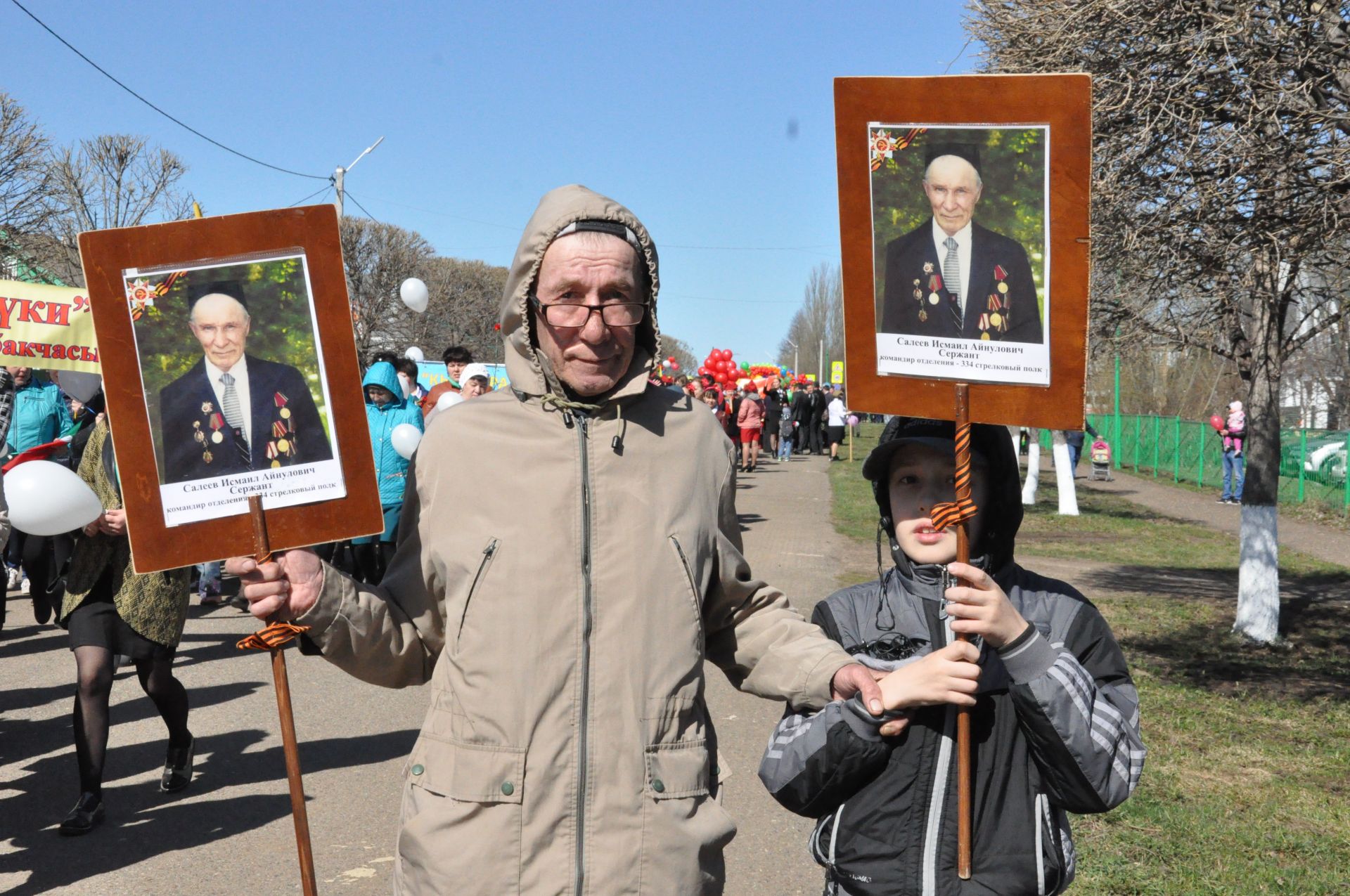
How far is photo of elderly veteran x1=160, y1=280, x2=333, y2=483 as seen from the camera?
99.8 inches

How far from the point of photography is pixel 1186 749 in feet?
20.9

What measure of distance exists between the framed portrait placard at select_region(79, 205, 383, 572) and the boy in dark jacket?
109 centimetres

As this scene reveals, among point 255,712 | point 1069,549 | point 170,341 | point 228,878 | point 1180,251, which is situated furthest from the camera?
point 1069,549

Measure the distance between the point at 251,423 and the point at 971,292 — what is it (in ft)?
5.03

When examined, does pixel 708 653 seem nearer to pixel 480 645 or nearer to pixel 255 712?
pixel 480 645

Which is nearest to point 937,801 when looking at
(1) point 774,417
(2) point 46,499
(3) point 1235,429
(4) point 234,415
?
(4) point 234,415

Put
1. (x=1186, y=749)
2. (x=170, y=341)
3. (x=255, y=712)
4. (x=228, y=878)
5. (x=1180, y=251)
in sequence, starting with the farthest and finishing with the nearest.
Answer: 1. (x=255, y=712)
2. (x=1180, y=251)
3. (x=1186, y=749)
4. (x=228, y=878)
5. (x=170, y=341)

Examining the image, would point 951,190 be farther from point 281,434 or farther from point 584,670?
point 281,434

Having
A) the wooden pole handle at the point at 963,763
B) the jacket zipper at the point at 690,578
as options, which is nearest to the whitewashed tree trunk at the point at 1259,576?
the wooden pole handle at the point at 963,763

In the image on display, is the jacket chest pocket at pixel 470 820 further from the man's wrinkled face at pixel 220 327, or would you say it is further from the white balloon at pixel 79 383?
the white balloon at pixel 79 383

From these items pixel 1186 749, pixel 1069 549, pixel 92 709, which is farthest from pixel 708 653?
pixel 1069 549

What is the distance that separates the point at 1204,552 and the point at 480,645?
15.0 meters

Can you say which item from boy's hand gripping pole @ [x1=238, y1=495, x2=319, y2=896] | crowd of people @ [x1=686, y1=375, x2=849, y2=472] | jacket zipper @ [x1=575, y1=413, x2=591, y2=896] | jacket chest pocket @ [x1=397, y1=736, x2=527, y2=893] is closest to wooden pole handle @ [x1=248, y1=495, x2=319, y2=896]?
boy's hand gripping pole @ [x1=238, y1=495, x2=319, y2=896]

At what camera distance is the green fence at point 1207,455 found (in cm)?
2139
